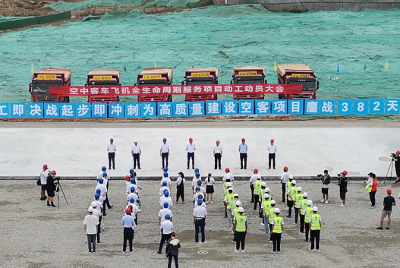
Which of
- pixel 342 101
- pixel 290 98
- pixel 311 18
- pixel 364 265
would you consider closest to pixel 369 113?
pixel 342 101

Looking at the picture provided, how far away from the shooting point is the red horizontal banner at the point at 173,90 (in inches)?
1727

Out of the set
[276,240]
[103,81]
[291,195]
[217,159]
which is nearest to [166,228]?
[276,240]

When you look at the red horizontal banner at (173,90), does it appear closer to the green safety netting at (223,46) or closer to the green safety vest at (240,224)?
the green safety netting at (223,46)

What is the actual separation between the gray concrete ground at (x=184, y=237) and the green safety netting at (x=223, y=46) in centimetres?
2191

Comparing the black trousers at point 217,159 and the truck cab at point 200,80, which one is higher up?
the truck cab at point 200,80

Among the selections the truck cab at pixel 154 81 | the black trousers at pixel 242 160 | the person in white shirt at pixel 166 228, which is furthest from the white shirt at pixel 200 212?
the truck cab at pixel 154 81

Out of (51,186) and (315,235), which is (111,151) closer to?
(51,186)

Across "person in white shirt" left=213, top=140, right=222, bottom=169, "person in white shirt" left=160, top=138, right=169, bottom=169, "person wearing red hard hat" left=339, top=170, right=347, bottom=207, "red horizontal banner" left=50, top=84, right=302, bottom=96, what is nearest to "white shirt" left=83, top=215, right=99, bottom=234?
"person wearing red hard hat" left=339, top=170, right=347, bottom=207

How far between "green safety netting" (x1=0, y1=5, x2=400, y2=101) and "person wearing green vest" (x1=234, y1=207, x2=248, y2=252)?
91.4ft

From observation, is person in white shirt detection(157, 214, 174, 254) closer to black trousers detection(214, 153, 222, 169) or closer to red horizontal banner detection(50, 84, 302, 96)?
black trousers detection(214, 153, 222, 169)

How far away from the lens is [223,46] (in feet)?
213

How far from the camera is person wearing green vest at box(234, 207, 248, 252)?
22.6m

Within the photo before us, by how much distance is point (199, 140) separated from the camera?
38125 mm

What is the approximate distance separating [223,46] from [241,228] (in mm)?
43569
